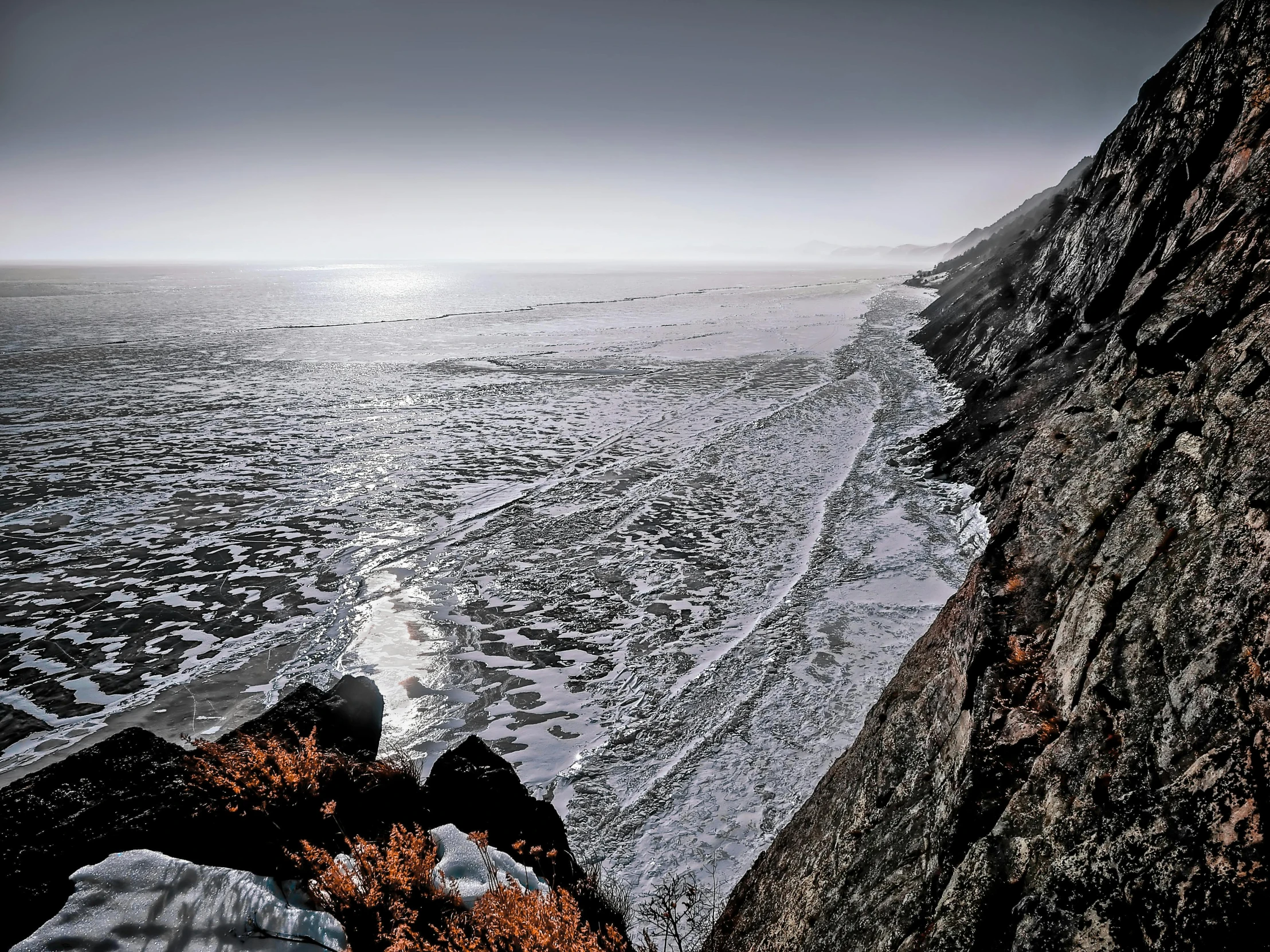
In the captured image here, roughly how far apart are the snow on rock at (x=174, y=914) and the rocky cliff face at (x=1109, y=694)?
287 cm

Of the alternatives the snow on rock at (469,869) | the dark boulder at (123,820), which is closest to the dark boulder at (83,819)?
the dark boulder at (123,820)

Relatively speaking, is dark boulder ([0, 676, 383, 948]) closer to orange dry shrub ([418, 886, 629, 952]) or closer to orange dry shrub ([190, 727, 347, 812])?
orange dry shrub ([190, 727, 347, 812])

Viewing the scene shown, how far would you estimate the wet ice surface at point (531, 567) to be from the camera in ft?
24.7

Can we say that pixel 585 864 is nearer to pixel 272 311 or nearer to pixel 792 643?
pixel 792 643

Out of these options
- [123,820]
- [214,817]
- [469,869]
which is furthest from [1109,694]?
[123,820]

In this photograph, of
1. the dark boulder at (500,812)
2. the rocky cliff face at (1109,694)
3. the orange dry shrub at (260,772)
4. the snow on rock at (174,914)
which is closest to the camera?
the rocky cliff face at (1109,694)

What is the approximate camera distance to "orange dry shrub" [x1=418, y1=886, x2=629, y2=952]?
136 inches

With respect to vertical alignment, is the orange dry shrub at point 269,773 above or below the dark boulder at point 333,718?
above

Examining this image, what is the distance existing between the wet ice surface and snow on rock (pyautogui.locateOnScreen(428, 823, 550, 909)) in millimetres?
1753

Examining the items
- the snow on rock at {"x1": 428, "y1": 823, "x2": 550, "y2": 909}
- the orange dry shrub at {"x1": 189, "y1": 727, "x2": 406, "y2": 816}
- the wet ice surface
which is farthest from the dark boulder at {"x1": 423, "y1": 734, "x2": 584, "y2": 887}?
the wet ice surface

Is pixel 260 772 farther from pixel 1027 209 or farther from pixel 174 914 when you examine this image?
pixel 1027 209

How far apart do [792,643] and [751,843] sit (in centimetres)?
346

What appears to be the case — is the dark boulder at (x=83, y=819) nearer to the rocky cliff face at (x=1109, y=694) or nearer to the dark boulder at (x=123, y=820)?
the dark boulder at (x=123, y=820)

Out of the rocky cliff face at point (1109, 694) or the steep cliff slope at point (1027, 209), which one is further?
the steep cliff slope at point (1027, 209)
